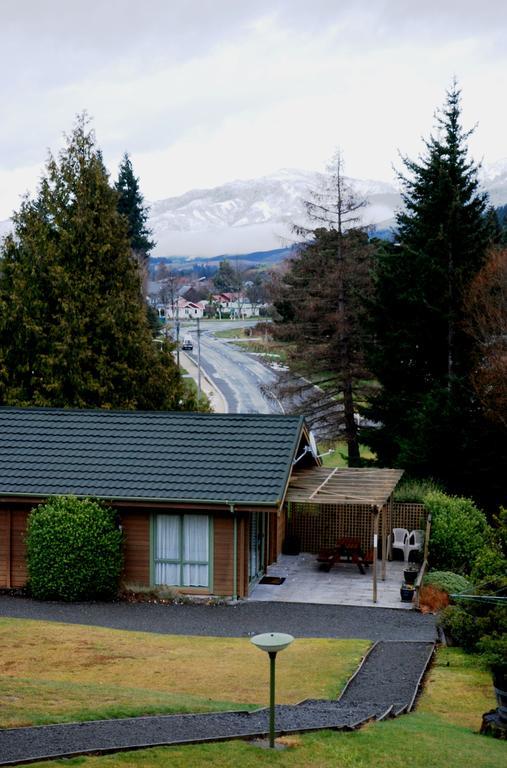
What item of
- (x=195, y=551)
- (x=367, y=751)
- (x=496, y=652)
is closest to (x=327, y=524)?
(x=195, y=551)

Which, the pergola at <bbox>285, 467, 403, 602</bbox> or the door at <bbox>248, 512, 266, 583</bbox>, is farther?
the door at <bbox>248, 512, 266, 583</bbox>

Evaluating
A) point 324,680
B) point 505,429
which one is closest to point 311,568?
point 324,680

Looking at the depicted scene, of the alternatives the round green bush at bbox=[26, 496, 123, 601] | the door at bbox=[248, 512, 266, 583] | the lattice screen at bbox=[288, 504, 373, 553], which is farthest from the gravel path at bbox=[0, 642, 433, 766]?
the lattice screen at bbox=[288, 504, 373, 553]

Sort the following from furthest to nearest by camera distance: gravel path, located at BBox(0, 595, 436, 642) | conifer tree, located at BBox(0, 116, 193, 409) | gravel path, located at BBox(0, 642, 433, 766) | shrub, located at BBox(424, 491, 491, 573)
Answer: conifer tree, located at BBox(0, 116, 193, 409)
shrub, located at BBox(424, 491, 491, 573)
gravel path, located at BBox(0, 595, 436, 642)
gravel path, located at BBox(0, 642, 433, 766)

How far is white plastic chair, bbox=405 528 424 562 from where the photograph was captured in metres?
25.6

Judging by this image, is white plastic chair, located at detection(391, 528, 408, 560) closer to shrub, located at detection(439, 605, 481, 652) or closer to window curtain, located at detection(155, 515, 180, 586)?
window curtain, located at detection(155, 515, 180, 586)

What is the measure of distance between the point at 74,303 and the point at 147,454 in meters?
13.5

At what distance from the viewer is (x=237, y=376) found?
286 ft

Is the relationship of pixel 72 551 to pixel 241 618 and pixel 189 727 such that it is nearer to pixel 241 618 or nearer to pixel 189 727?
pixel 241 618

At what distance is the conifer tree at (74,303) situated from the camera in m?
35.5

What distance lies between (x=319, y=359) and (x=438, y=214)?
963 centimetres

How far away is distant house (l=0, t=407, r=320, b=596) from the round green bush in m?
0.65

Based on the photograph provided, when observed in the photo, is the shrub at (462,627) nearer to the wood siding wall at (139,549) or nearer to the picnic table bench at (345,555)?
the wood siding wall at (139,549)

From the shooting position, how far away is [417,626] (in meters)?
19.7
